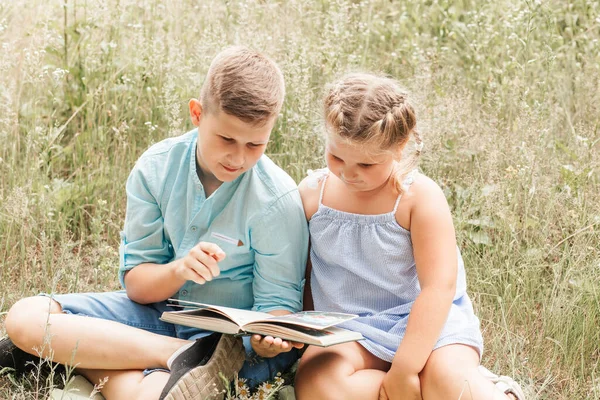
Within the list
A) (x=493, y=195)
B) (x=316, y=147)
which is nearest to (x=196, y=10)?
(x=316, y=147)

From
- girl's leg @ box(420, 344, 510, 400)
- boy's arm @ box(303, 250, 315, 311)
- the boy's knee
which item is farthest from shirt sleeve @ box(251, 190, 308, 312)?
the boy's knee

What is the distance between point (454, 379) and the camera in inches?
99.7

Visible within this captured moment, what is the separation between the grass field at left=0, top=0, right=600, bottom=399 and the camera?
3330 millimetres

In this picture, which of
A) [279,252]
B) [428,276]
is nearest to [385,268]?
[428,276]

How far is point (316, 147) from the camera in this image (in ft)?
13.5

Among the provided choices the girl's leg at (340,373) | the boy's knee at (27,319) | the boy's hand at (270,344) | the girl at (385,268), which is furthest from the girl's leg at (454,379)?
the boy's knee at (27,319)

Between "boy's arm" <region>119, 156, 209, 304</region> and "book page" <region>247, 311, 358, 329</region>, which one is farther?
"boy's arm" <region>119, 156, 209, 304</region>

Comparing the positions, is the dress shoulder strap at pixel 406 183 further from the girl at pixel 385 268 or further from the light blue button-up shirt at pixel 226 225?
the light blue button-up shirt at pixel 226 225

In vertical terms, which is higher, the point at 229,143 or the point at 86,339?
the point at 229,143

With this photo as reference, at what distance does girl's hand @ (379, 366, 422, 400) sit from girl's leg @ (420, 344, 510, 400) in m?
0.03

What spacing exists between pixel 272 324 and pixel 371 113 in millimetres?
715

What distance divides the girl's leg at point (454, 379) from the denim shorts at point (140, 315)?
54 centimetres

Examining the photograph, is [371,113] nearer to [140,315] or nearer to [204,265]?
[204,265]

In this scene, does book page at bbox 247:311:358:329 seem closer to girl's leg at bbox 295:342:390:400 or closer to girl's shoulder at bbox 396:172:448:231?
girl's leg at bbox 295:342:390:400
